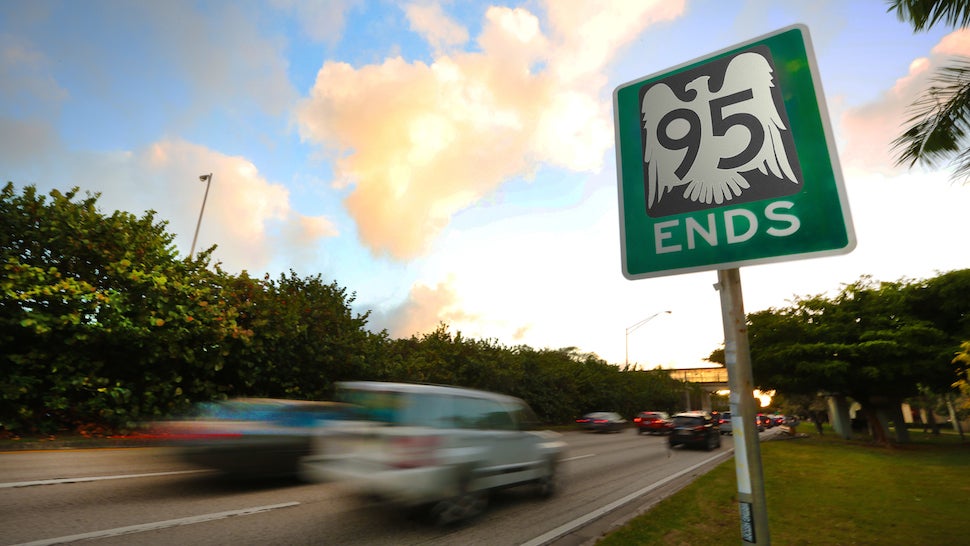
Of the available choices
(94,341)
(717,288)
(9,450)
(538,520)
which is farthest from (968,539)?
(94,341)

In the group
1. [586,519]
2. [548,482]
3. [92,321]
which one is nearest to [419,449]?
[586,519]

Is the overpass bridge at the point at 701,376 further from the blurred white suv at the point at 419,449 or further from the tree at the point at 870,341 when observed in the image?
the blurred white suv at the point at 419,449

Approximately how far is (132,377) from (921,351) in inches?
1207

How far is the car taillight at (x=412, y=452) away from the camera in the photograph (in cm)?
598

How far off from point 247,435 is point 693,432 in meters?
18.5

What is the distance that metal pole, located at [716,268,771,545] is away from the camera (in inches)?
81.5

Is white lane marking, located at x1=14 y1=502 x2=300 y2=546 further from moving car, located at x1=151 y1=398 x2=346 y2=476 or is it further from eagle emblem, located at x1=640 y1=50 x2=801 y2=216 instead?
eagle emblem, located at x1=640 y1=50 x2=801 y2=216

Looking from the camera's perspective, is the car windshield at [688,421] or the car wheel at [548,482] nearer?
the car wheel at [548,482]

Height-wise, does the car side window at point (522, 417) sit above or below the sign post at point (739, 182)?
below

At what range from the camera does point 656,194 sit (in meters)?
2.46

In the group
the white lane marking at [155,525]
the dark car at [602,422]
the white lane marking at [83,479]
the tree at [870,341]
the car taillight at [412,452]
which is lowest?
the white lane marking at [155,525]

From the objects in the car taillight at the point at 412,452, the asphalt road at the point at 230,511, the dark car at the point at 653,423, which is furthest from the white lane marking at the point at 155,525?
the dark car at the point at 653,423

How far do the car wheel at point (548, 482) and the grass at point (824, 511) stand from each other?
5.80 ft

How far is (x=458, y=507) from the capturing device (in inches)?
259
